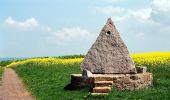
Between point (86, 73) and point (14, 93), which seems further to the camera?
point (14, 93)

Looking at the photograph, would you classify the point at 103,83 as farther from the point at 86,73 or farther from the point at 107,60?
the point at 107,60

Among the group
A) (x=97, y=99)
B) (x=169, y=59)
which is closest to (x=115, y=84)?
(x=97, y=99)

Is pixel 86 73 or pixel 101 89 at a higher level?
pixel 86 73

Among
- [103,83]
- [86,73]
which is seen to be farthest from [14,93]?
[103,83]

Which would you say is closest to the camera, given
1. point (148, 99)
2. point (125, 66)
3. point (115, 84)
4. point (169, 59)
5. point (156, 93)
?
point (148, 99)

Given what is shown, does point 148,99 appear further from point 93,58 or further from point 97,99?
point 93,58

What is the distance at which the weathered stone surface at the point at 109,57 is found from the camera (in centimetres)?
2041

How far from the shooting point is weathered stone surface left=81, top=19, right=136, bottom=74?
66.9 ft

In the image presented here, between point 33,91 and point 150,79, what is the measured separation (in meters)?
4.95

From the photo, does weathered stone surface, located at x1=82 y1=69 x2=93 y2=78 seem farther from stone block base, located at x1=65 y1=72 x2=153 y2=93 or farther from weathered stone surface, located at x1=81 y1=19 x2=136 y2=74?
weathered stone surface, located at x1=81 y1=19 x2=136 y2=74

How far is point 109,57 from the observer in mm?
20516

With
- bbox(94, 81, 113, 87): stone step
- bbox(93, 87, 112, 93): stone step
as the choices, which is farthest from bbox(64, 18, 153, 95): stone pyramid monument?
bbox(93, 87, 112, 93): stone step

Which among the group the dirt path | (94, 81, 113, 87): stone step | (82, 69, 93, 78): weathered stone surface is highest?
(82, 69, 93, 78): weathered stone surface

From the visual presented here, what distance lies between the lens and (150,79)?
19.5 m
